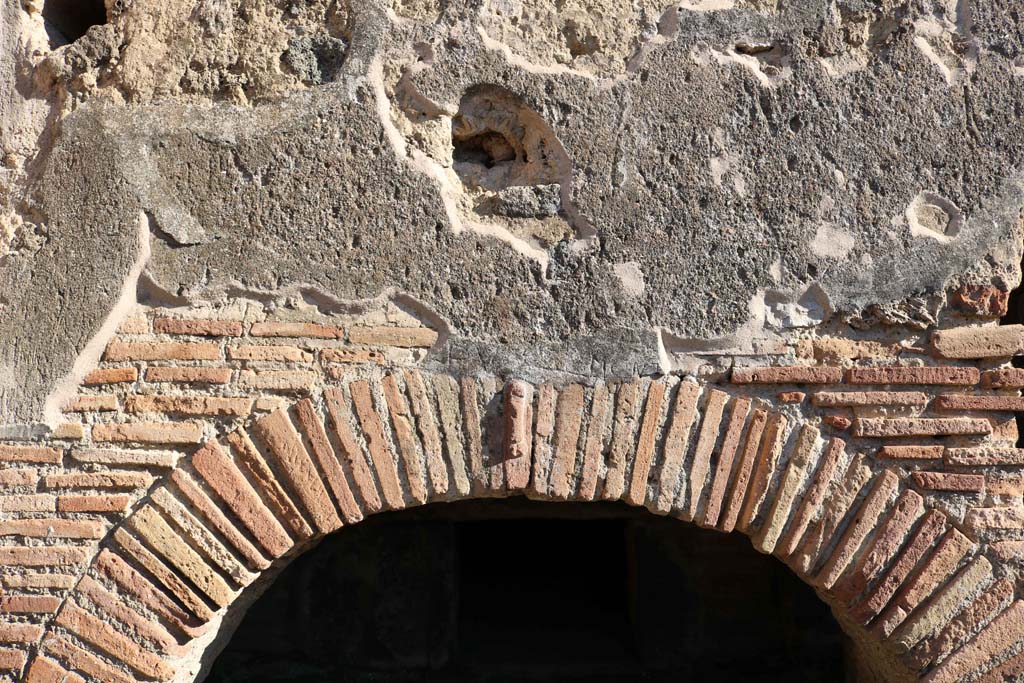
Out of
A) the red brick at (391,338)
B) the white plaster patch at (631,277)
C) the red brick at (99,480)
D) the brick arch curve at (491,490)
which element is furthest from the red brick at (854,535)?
the red brick at (99,480)

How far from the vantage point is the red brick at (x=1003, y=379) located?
264 centimetres

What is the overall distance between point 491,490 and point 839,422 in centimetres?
98

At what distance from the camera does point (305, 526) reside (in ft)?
8.28

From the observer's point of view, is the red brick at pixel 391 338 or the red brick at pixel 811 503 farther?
the red brick at pixel 391 338

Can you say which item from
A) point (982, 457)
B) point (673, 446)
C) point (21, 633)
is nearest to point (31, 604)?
point (21, 633)

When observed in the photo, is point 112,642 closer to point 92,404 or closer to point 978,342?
point 92,404

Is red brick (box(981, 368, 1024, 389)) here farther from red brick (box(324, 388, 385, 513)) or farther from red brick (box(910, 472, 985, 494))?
red brick (box(324, 388, 385, 513))

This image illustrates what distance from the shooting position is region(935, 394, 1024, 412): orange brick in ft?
8.60

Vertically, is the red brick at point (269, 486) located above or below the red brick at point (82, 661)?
above

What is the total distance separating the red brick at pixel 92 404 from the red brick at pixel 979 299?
2417 millimetres

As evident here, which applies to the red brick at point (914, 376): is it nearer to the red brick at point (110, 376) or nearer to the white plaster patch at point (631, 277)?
the white plaster patch at point (631, 277)

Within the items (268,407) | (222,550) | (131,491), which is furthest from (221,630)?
(268,407)

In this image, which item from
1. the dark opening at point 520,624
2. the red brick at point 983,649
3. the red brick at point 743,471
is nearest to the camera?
the red brick at point 983,649

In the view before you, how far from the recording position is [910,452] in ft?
8.44
